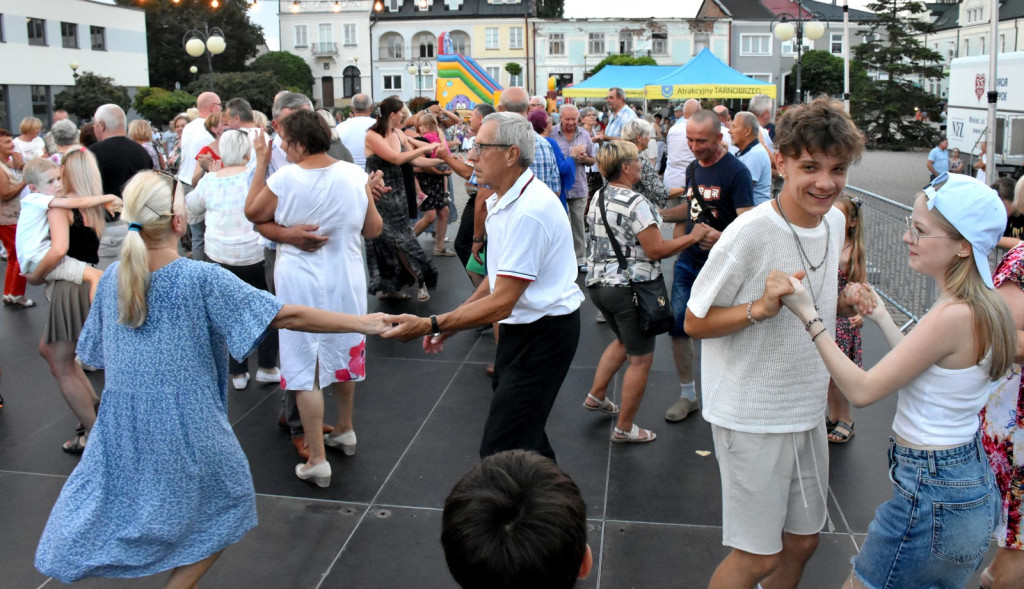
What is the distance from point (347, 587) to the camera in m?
3.80

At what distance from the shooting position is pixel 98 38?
169 ft

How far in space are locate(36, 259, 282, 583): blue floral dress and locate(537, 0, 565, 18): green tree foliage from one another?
96.3m

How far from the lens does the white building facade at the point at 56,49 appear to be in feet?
145

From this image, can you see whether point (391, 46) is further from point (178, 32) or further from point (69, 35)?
point (69, 35)

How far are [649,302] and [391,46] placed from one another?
85416 mm

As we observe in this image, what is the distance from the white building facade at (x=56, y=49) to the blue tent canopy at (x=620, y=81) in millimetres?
27067

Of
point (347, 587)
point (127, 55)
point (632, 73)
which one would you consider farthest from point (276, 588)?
point (127, 55)

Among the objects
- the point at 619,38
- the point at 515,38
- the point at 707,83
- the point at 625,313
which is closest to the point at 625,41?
the point at 619,38

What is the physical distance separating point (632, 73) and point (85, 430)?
1005 inches

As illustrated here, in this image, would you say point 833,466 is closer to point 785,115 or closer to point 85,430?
point 785,115

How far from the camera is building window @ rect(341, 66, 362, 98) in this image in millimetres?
86125

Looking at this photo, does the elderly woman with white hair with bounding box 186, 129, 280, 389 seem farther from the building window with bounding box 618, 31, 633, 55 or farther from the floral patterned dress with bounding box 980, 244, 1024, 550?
the building window with bounding box 618, 31, 633, 55

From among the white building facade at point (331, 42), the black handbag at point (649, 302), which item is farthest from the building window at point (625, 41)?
the black handbag at point (649, 302)

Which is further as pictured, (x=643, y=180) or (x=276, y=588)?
(x=643, y=180)
